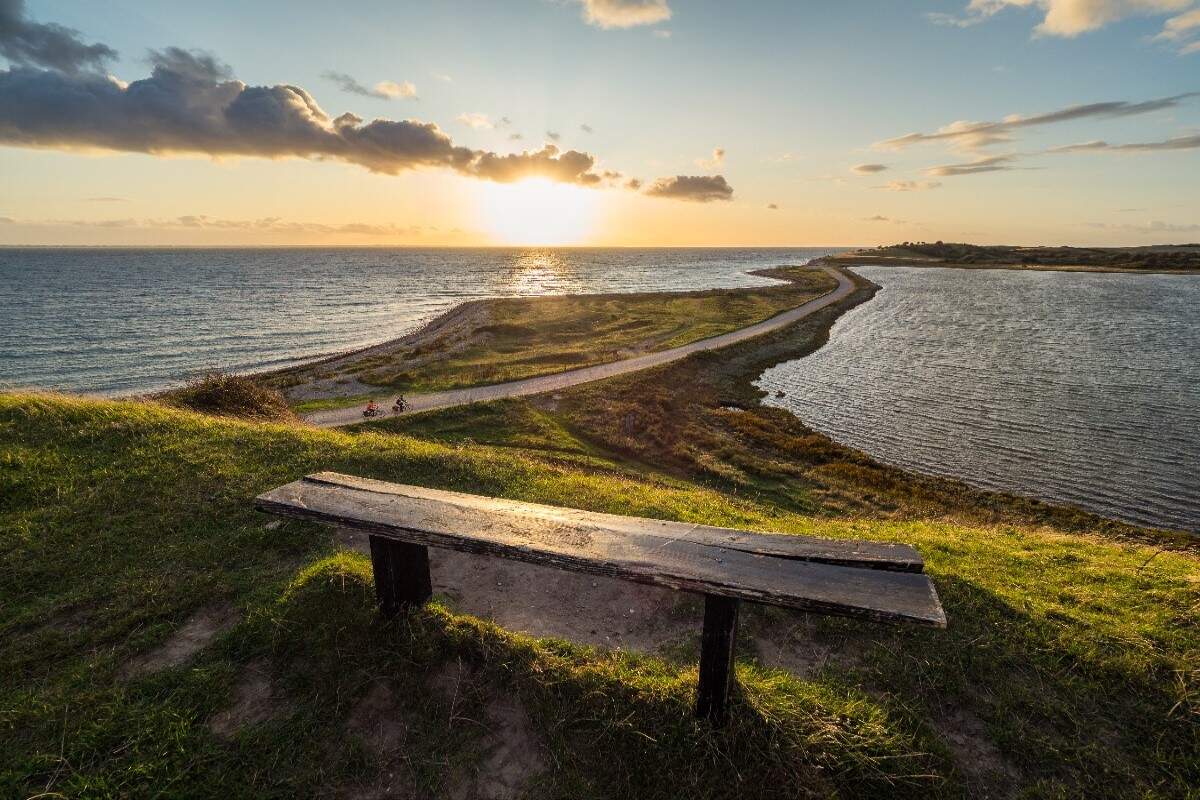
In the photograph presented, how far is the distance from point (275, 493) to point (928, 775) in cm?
658

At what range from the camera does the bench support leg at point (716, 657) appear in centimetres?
432

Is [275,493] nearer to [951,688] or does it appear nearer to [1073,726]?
[951,688]

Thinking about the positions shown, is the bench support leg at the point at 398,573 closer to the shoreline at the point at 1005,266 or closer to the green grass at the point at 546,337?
the green grass at the point at 546,337

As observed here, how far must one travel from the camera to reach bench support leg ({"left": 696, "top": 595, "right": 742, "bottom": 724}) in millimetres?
4316

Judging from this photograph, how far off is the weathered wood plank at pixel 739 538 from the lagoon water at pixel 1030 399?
19832 millimetres

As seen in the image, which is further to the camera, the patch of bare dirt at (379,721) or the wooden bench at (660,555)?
the patch of bare dirt at (379,721)

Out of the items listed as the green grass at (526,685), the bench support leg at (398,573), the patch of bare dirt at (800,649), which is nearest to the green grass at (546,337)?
the green grass at (526,685)

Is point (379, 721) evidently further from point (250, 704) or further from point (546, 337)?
point (546, 337)

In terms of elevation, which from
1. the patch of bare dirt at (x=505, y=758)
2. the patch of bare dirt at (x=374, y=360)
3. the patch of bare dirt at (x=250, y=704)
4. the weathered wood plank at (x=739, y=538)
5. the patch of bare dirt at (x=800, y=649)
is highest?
the weathered wood plank at (x=739, y=538)

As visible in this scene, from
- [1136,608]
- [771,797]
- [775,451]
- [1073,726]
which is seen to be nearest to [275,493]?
[771,797]

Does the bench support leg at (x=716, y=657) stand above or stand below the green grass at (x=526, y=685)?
above

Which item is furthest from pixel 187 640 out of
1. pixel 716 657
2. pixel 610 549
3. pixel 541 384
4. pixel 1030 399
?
pixel 1030 399

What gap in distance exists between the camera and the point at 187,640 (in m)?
5.84

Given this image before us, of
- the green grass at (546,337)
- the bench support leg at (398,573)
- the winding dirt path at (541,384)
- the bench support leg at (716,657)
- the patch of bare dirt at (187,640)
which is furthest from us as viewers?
the green grass at (546,337)
